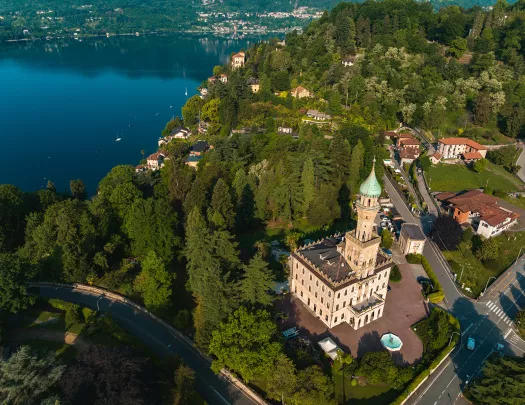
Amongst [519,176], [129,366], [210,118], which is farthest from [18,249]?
[519,176]

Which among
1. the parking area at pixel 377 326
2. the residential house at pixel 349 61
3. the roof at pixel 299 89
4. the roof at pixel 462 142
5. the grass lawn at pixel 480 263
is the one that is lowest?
the grass lawn at pixel 480 263

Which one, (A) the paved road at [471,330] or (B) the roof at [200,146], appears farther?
(B) the roof at [200,146]

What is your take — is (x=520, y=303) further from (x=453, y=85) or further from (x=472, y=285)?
(x=453, y=85)

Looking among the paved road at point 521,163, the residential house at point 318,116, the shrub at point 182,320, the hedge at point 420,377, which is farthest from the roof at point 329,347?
the paved road at point 521,163

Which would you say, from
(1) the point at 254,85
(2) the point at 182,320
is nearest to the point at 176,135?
(1) the point at 254,85

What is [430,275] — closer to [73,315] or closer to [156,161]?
[73,315]

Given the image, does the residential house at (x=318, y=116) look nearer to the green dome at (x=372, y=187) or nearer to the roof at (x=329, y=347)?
the green dome at (x=372, y=187)

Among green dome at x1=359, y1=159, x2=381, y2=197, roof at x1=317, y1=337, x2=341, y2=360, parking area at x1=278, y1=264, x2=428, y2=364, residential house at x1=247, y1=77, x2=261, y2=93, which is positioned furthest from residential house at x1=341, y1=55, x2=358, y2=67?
roof at x1=317, y1=337, x2=341, y2=360
